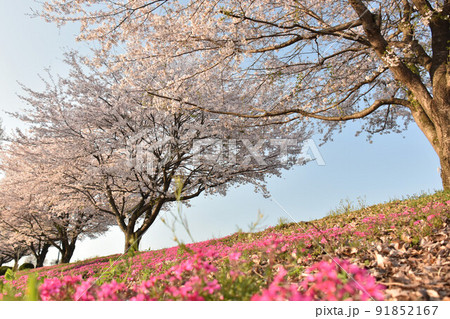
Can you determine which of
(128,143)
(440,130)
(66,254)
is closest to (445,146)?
(440,130)

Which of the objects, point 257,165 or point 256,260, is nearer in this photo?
point 256,260

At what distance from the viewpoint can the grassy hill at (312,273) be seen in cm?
167

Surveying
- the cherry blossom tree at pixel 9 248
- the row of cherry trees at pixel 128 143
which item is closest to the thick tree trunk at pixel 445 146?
the row of cherry trees at pixel 128 143

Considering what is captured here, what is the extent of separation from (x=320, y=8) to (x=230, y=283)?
30.9ft

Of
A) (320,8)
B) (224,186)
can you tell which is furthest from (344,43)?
(224,186)

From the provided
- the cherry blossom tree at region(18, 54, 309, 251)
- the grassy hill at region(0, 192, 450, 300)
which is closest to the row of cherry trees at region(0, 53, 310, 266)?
the cherry blossom tree at region(18, 54, 309, 251)

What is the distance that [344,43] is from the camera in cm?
983

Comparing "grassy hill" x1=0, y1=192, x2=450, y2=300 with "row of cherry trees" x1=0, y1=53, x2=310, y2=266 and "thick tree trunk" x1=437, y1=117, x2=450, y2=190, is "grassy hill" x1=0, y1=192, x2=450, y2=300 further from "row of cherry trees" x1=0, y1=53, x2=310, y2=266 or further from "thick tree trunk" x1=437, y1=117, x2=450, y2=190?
"row of cherry trees" x1=0, y1=53, x2=310, y2=266

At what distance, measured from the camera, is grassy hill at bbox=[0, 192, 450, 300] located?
65.9 inches

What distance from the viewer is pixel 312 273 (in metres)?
2.91

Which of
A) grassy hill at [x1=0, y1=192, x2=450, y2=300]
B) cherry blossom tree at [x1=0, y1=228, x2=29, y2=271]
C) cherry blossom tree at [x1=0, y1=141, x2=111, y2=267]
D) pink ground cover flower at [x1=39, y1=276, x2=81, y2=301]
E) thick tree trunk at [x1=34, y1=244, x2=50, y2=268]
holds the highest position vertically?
cherry blossom tree at [x1=0, y1=141, x2=111, y2=267]

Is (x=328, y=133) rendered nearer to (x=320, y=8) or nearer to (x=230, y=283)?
(x=320, y=8)

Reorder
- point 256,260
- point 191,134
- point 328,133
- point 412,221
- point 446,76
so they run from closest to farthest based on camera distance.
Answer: point 256,260 < point 412,221 < point 446,76 < point 191,134 < point 328,133

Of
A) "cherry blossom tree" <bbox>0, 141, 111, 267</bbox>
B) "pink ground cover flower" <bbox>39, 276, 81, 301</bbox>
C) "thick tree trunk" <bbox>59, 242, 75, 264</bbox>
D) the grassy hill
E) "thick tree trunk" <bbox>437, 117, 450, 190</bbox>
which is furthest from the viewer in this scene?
"thick tree trunk" <bbox>59, 242, 75, 264</bbox>
